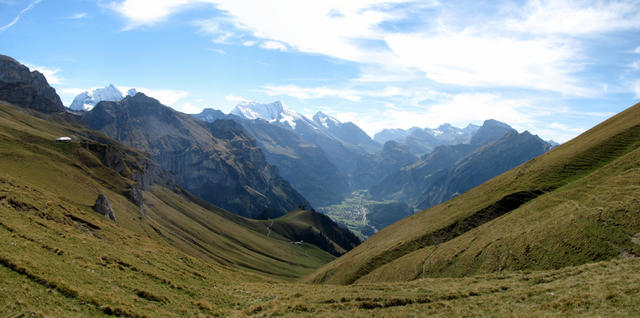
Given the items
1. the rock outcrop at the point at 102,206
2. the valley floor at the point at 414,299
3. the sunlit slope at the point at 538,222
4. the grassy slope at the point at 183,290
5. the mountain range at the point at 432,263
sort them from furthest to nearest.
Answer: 1. the rock outcrop at the point at 102,206
2. the sunlit slope at the point at 538,222
3. the mountain range at the point at 432,263
4. the grassy slope at the point at 183,290
5. the valley floor at the point at 414,299

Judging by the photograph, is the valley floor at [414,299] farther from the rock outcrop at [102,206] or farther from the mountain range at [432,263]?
the rock outcrop at [102,206]

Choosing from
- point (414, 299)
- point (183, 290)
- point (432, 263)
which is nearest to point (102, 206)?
point (183, 290)

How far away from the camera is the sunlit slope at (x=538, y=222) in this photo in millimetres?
45531

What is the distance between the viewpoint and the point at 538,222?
57.2 metres

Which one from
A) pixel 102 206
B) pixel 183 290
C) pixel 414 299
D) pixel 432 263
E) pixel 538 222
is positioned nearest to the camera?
pixel 414 299

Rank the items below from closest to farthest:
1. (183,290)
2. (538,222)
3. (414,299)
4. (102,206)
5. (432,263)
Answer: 1. (414,299)
2. (183,290)
3. (538,222)
4. (432,263)
5. (102,206)

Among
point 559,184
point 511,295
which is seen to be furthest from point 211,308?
point 559,184

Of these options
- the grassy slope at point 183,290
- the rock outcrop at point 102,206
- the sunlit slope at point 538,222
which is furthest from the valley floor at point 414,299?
the rock outcrop at point 102,206

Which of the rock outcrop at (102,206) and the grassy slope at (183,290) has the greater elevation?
the grassy slope at (183,290)

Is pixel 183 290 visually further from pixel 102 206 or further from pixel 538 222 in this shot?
pixel 102 206

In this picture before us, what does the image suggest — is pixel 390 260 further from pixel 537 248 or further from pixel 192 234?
pixel 192 234

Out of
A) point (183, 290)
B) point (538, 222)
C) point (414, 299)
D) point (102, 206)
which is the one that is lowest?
point (183, 290)

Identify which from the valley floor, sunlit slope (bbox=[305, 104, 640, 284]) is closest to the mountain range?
the valley floor

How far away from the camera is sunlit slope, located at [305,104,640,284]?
45.5 meters
